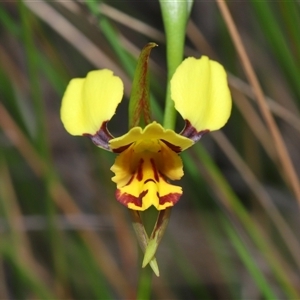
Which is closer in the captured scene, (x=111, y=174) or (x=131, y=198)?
(x=131, y=198)

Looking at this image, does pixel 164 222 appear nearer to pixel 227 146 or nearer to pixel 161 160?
pixel 161 160

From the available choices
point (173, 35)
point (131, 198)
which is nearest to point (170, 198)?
point (131, 198)

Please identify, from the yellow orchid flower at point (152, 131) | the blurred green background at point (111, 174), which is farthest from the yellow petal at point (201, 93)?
the blurred green background at point (111, 174)

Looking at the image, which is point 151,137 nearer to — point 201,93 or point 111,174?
point 201,93

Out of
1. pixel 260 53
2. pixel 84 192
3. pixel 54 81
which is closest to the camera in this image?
pixel 54 81

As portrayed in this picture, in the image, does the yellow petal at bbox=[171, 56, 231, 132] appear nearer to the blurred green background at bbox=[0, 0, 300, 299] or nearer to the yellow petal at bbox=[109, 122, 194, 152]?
the yellow petal at bbox=[109, 122, 194, 152]

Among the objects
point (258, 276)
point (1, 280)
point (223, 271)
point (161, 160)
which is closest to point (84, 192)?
point (1, 280)
